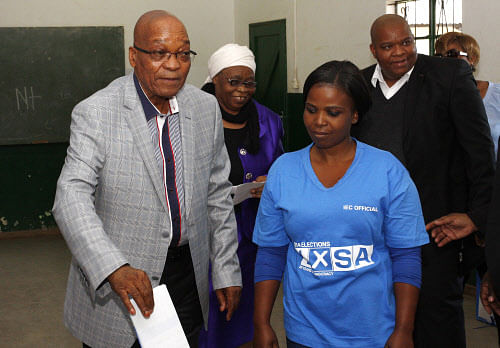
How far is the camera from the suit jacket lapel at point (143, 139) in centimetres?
210

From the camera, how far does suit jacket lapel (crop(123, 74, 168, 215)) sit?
6.90ft

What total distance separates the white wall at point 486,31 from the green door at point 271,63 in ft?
9.75

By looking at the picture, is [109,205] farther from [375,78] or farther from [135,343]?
[375,78]

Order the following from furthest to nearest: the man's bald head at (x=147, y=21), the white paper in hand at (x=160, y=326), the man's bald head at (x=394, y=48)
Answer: the man's bald head at (x=394, y=48) → the man's bald head at (x=147, y=21) → the white paper in hand at (x=160, y=326)

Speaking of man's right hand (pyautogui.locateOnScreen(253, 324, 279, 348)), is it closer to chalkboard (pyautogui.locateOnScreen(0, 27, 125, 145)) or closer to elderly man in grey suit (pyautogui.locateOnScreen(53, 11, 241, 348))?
elderly man in grey suit (pyautogui.locateOnScreen(53, 11, 241, 348))

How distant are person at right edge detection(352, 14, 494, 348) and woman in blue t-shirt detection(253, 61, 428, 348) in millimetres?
801

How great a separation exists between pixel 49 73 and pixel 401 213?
6.52 m

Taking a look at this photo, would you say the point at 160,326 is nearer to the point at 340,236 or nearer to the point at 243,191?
the point at 340,236

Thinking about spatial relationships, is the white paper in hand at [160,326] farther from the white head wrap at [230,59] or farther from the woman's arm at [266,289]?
the white head wrap at [230,59]

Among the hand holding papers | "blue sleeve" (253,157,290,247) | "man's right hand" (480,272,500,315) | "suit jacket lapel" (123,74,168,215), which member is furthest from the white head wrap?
"man's right hand" (480,272,500,315)

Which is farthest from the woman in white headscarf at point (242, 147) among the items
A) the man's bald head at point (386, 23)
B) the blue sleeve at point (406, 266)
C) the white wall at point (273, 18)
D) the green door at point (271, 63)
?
the green door at point (271, 63)

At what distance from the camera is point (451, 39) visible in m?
4.05

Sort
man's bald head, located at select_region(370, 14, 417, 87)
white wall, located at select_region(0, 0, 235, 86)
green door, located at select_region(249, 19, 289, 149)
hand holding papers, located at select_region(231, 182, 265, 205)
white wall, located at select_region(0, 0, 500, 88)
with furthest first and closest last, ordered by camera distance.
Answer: white wall, located at select_region(0, 0, 235, 86) → green door, located at select_region(249, 19, 289, 149) → white wall, located at select_region(0, 0, 500, 88) → hand holding papers, located at select_region(231, 182, 265, 205) → man's bald head, located at select_region(370, 14, 417, 87)

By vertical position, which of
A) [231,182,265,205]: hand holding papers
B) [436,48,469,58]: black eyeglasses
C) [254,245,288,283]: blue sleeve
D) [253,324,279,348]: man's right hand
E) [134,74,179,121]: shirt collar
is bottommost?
[253,324,279,348]: man's right hand
